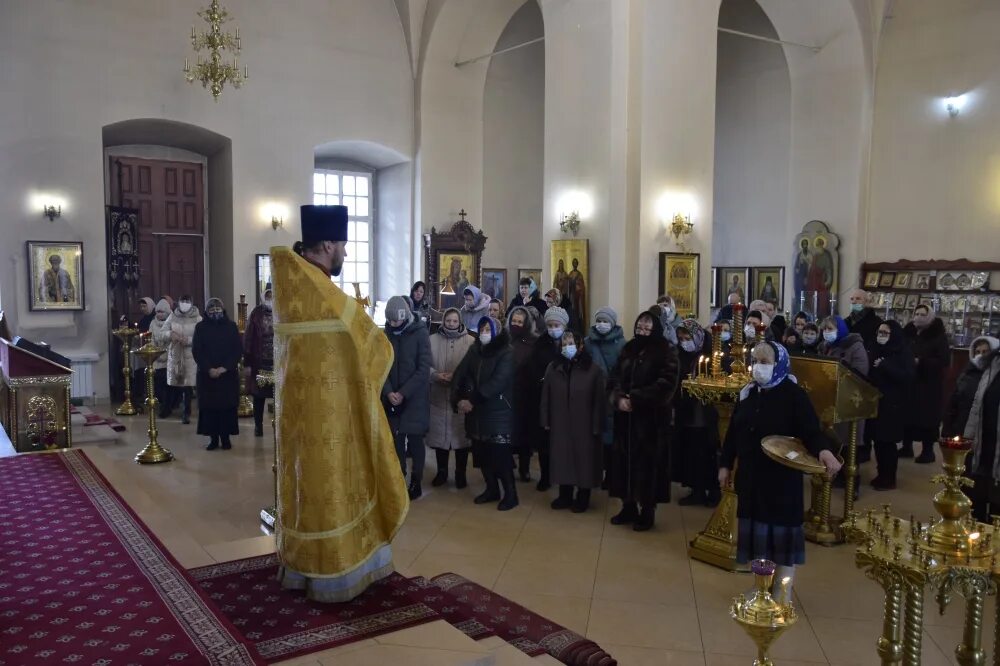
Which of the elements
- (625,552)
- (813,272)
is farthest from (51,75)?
(813,272)

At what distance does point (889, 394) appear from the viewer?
23.1ft

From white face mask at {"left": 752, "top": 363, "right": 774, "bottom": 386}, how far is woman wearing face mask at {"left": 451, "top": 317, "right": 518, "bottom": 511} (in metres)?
2.63

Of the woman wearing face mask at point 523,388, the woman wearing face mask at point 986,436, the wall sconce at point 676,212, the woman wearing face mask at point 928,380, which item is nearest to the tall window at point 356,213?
the wall sconce at point 676,212

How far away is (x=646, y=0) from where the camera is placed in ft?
35.2

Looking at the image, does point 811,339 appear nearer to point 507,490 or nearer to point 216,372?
point 507,490

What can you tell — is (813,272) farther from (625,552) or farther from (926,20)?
(625,552)

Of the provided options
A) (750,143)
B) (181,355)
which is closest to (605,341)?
(181,355)

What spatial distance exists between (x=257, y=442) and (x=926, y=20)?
473 inches

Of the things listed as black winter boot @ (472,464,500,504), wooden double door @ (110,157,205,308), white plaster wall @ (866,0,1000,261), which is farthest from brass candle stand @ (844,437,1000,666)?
wooden double door @ (110,157,205,308)

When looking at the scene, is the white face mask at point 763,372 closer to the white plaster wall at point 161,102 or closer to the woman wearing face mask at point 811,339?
the woman wearing face mask at point 811,339

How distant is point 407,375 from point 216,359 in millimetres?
2898

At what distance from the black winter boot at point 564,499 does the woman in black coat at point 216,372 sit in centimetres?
384

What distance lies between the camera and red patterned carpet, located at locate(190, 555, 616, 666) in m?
3.27

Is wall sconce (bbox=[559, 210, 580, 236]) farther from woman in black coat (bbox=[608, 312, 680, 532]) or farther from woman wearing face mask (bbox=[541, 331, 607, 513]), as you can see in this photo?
woman in black coat (bbox=[608, 312, 680, 532])
